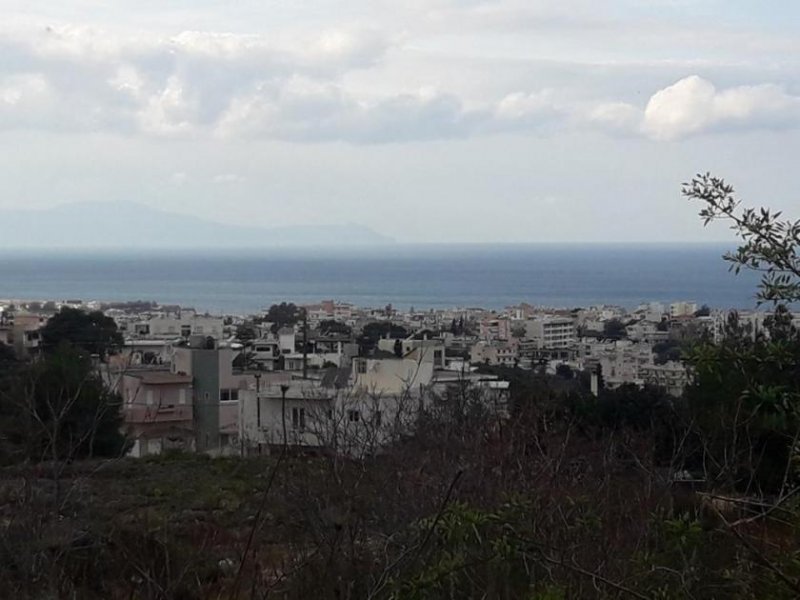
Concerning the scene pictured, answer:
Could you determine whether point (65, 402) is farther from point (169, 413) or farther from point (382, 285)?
point (382, 285)

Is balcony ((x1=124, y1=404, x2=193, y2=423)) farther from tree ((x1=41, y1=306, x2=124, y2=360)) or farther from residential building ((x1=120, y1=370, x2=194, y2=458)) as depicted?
tree ((x1=41, y1=306, x2=124, y2=360))

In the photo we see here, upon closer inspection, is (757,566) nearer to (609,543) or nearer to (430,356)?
(609,543)

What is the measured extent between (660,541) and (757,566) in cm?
90

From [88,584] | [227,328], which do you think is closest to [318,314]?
[227,328]

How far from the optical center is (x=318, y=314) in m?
45.8

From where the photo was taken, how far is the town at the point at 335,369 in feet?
29.3

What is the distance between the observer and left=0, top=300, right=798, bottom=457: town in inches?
351

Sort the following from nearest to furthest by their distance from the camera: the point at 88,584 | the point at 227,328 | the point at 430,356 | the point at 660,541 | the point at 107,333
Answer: the point at 660,541 < the point at 88,584 < the point at 430,356 < the point at 107,333 < the point at 227,328

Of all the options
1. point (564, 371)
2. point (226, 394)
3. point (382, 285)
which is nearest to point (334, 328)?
point (564, 371)

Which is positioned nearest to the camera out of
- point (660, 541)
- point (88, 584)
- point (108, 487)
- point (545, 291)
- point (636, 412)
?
point (660, 541)

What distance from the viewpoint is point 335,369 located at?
18.9 m

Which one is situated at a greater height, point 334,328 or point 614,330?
point 334,328

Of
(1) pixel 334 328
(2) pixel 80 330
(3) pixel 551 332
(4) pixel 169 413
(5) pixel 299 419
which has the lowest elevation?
(3) pixel 551 332

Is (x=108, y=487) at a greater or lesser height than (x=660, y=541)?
lesser
